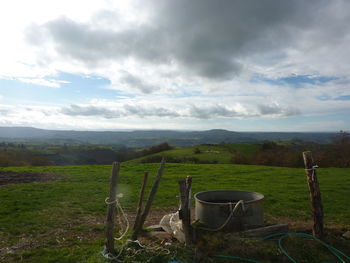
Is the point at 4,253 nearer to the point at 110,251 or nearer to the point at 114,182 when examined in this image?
the point at 110,251

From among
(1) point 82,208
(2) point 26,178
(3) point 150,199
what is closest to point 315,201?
(3) point 150,199

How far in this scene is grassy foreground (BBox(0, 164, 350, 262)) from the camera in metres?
7.23

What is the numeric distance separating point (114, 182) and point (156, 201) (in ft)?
25.3

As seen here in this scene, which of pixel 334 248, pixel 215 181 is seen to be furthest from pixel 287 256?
pixel 215 181

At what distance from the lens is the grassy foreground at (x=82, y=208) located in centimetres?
723

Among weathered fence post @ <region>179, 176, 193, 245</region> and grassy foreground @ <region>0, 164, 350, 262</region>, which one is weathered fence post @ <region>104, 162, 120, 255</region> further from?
weathered fence post @ <region>179, 176, 193, 245</region>

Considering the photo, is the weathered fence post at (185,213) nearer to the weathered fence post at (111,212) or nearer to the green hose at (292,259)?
the green hose at (292,259)

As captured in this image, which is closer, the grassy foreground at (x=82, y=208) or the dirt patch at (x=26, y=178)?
the grassy foreground at (x=82, y=208)

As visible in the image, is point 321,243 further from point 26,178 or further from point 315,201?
point 26,178

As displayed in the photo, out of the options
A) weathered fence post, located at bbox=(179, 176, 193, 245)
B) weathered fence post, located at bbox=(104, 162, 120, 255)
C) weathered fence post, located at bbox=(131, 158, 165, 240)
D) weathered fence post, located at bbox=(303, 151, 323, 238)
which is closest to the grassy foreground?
weathered fence post, located at bbox=(104, 162, 120, 255)

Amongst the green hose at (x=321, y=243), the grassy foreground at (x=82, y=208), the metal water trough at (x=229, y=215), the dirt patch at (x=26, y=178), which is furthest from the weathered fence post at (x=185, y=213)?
the dirt patch at (x=26, y=178)

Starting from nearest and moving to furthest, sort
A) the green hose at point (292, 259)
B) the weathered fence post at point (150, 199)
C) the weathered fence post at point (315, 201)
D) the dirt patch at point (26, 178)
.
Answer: the green hose at point (292, 259), the weathered fence post at point (315, 201), the weathered fence post at point (150, 199), the dirt patch at point (26, 178)

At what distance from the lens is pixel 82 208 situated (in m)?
11.7

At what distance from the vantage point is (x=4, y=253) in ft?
22.6
